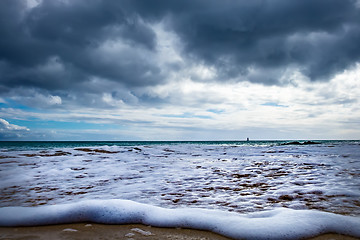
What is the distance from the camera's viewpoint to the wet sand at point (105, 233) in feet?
6.26

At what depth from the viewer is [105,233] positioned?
2006 mm

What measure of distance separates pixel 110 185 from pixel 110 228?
225 centimetres

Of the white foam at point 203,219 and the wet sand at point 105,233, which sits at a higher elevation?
the white foam at point 203,219

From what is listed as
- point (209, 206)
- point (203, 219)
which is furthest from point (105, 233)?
point (209, 206)

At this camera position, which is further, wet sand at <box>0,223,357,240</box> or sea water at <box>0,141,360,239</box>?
sea water at <box>0,141,360,239</box>

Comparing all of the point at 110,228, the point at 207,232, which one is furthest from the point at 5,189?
the point at 207,232

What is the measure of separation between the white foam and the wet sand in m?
0.09

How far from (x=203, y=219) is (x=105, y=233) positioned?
0.96 m

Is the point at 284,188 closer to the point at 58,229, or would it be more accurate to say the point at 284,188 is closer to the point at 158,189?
the point at 158,189

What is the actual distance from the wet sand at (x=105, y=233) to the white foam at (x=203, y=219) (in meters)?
0.09

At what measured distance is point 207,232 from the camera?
2027 millimetres

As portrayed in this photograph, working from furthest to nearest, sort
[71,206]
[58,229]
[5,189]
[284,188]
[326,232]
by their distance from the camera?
[5,189] → [284,188] → [71,206] → [58,229] → [326,232]

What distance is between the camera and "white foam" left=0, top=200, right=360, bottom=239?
1940mm

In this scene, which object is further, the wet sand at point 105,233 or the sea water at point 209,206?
the sea water at point 209,206
